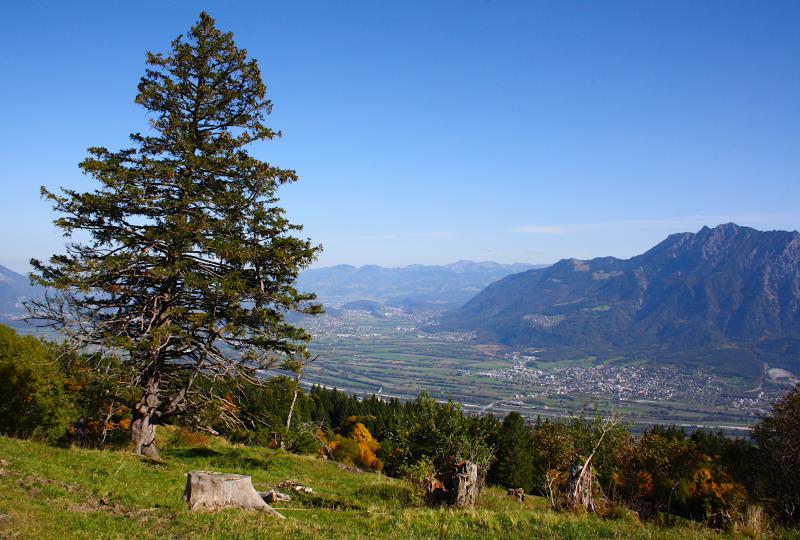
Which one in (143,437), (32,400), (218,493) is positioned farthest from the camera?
(32,400)

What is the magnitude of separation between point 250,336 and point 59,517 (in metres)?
9.03

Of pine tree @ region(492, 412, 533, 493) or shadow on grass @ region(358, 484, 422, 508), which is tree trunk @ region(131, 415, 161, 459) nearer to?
shadow on grass @ region(358, 484, 422, 508)


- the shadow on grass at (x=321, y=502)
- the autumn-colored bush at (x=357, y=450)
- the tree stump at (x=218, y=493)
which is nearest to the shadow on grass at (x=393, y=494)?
the shadow on grass at (x=321, y=502)

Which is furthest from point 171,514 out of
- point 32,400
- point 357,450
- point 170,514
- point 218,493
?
point 357,450

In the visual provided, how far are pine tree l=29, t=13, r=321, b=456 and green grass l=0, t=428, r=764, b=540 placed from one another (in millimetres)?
3348

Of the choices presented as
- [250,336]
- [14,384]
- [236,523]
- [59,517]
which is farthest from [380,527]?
[14,384]

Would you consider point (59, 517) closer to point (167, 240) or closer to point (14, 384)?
point (167, 240)

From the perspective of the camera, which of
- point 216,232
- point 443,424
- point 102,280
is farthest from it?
point 443,424

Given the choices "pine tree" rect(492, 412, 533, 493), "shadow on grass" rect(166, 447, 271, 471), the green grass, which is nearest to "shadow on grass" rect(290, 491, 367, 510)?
the green grass

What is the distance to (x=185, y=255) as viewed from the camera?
17422mm

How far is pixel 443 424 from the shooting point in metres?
25.9

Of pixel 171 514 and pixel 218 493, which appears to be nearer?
pixel 171 514

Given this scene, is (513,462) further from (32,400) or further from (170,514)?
(170,514)

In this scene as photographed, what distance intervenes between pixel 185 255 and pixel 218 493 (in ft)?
31.2
